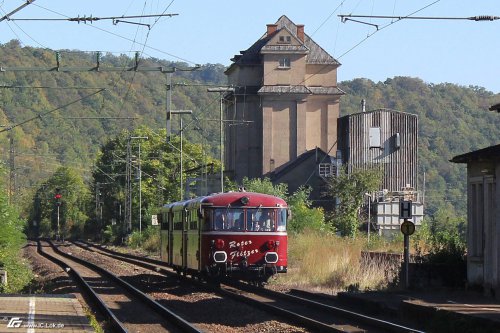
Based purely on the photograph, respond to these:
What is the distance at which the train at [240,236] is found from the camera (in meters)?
31.5

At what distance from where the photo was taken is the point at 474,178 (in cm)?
2775

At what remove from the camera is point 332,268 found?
3759 cm

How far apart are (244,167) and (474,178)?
63.3 m

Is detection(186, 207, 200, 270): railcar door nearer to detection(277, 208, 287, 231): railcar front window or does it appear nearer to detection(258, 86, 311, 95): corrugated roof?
detection(277, 208, 287, 231): railcar front window

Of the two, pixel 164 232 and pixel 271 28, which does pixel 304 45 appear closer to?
pixel 271 28

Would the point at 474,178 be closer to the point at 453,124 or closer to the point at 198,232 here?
the point at 198,232

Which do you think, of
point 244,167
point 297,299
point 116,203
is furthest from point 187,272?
point 116,203

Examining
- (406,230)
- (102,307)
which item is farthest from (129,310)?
(406,230)

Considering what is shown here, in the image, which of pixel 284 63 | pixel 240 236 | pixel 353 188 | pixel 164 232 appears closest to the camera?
pixel 240 236

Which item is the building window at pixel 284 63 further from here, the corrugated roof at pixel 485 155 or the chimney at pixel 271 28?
the corrugated roof at pixel 485 155

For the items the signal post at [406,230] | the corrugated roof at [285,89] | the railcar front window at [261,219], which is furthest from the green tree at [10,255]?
the corrugated roof at [285,89]

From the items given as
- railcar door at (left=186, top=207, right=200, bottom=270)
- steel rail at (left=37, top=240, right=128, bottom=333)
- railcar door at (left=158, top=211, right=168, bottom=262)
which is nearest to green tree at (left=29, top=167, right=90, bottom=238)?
railcar door at (left=158, top=211, right=168, bottom=262)

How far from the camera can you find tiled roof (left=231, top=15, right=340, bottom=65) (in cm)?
9156

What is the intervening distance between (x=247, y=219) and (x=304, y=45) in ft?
194
